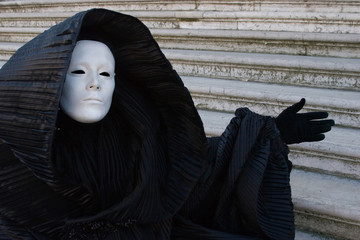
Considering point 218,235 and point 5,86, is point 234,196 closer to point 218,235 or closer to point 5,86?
point 218,235

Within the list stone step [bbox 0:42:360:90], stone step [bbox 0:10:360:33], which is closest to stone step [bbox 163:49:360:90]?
stone step [bbox 0:42:360:90]

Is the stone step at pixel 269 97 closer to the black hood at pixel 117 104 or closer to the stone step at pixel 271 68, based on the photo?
the stone step at pixel 271 68

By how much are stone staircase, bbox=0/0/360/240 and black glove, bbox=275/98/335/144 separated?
Result: 472 millimetres

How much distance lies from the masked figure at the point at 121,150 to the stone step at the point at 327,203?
1.29 feet

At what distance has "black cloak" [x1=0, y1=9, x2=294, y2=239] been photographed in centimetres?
125

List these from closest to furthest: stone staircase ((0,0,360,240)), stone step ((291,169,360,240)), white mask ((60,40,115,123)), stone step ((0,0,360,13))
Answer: white mask ((60,40,115,123))
stone step ((291,169,360,240))
stone staircase ((0,0,360,240))
stone step ((0,0,360,13))

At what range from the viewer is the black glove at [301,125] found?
1.65 metres

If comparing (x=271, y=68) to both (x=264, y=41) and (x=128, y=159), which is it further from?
(x=128, y=159)

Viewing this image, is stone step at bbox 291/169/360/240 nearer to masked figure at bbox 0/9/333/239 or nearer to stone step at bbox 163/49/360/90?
masked figure at bbox 0/9/333/239

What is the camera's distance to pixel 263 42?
3105mm

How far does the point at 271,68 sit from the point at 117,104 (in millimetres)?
1611

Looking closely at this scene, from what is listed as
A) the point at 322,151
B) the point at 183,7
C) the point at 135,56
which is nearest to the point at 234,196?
the point at 135,56

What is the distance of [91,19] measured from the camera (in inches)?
51.7

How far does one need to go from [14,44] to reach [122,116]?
2.86 metres
